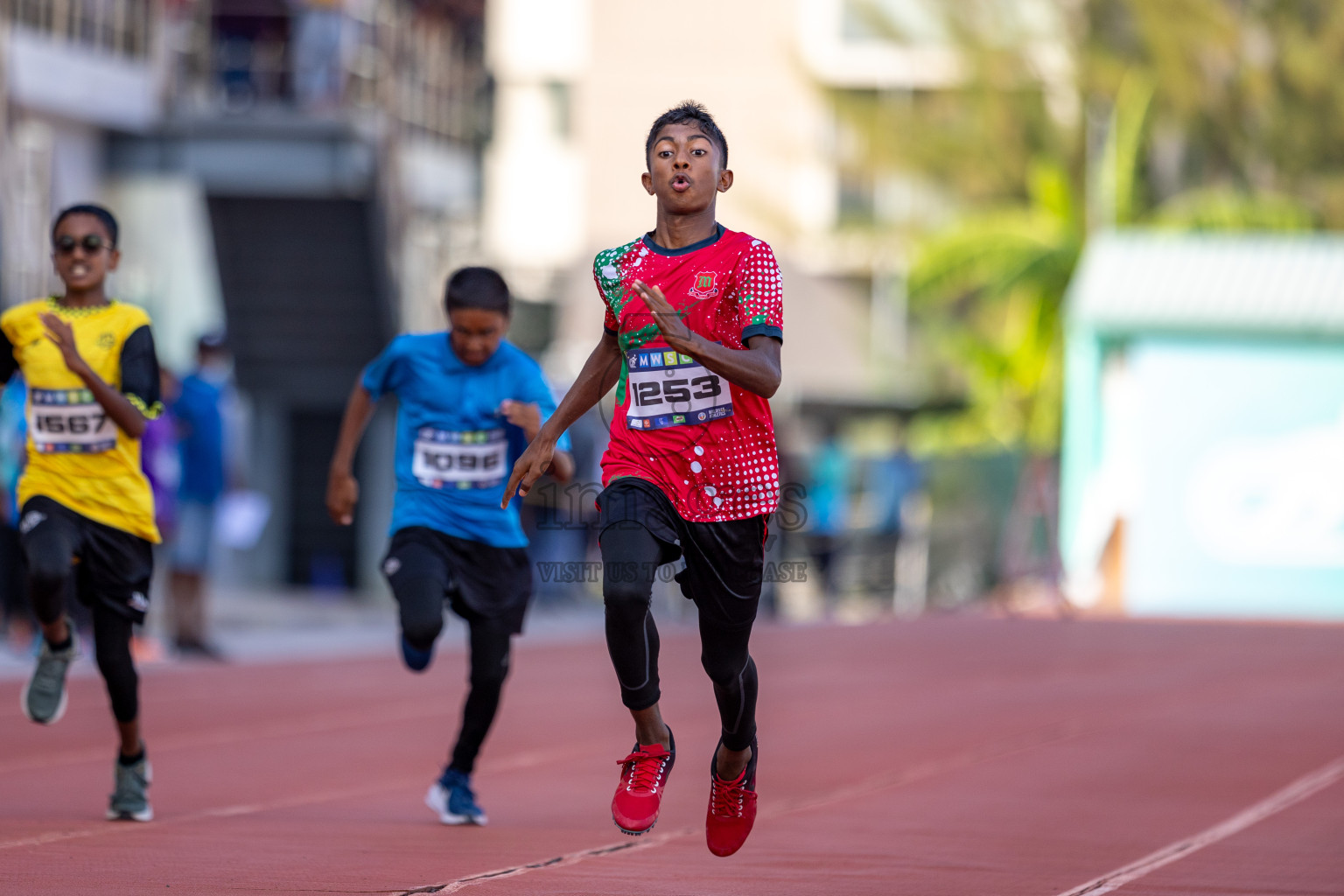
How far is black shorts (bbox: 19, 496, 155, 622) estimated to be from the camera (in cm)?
752

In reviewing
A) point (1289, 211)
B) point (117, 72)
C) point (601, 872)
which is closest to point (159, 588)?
point (117, 72)

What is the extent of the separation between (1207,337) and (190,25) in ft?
41.6

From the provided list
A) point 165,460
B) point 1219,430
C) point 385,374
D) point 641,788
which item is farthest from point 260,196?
point 641,788

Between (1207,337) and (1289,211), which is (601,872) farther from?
(1289,211)

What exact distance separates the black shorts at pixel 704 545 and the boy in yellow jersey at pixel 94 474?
221 cm

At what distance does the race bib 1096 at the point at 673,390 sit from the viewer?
6016 millimetres

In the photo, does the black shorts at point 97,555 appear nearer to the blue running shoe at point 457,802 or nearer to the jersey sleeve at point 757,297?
the blue running shoe at point 457,802

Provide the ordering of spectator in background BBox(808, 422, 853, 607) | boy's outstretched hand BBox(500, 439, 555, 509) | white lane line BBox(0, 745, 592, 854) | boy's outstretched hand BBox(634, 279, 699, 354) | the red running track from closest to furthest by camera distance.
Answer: boy's outstretched hand BBox(634, 279, 699, 354) → boy's outstretched hand BBox(500, 439, 555, 509) → the red running track → white lane line BBox(0, 745, 592, 854) → spectator in background BBox(808, 422, 853, 607)

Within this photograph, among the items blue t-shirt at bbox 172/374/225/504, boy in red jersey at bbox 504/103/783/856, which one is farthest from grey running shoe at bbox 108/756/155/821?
blue t-shirt at bbox 172/374/225/504

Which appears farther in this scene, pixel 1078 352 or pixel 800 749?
pixel 1078 352

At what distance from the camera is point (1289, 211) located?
108 ft

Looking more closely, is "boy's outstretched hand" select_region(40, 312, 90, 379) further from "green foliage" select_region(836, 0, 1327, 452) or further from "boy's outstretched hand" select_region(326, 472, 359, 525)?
"green foliage" select_region(836, 0, 1327, 452)

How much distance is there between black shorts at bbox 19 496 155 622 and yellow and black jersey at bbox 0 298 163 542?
0.04m

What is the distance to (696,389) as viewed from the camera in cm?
604
